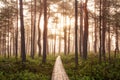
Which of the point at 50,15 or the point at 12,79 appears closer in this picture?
the point at 12,79

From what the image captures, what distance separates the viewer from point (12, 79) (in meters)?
12.4

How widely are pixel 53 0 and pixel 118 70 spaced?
19.7 metres

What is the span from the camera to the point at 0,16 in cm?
2261

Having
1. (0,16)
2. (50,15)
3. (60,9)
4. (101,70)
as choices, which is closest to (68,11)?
(60,9)

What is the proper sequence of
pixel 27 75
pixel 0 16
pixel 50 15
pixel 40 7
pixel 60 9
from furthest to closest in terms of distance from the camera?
pixel 60 9 < pixel 50 15 < pixel 40 7 < pixel 0 16 < pixel 27 75

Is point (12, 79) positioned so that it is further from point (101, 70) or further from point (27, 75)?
point (101, 70)

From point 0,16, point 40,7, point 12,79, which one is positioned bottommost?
point 12,79

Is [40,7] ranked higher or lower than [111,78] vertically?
higher

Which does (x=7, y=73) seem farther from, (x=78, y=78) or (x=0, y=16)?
(x=0, y=16)

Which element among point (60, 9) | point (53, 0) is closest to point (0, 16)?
point (53, 0)

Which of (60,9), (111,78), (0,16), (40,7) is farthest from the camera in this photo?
(60,9)

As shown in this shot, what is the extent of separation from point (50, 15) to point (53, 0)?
359 centimetres

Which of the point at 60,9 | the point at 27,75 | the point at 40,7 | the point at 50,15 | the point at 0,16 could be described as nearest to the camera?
the point at 27,75

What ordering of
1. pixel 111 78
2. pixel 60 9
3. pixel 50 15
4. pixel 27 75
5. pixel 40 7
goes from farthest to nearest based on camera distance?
1. pixel 60 9
2. pixel 50 15
3. pixel 40 7
4. pixel 27 75
5. pixel 111 78
